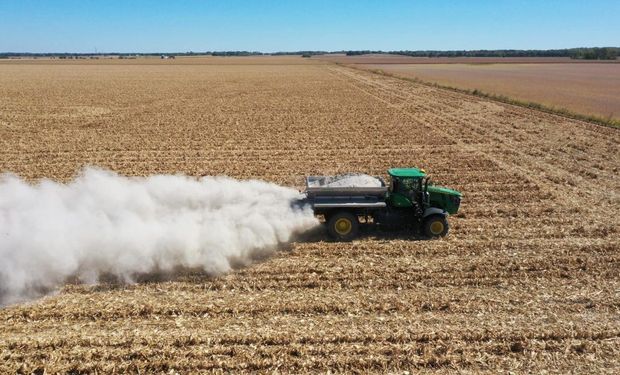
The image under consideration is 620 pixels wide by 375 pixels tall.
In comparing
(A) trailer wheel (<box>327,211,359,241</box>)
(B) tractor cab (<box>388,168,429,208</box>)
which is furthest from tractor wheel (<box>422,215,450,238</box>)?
(A) trailer wheel (<box>327,211,359,241</box>)

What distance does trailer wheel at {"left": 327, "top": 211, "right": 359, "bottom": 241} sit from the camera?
466 inches

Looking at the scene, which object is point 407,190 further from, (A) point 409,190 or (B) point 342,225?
(B) point 342,225

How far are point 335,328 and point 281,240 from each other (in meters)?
3.73

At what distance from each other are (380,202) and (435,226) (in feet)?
5.26

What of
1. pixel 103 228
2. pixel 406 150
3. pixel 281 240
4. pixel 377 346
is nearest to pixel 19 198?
pixel 103 228

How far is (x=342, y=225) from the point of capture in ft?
39.2

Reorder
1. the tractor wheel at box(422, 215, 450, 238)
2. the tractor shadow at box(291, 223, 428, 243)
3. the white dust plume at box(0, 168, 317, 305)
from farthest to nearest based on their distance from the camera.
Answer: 1. the tractor shadow at box(291, 223, 428, 243)
2. the tractor wheel at box(422, 215, 450, 238)
3. the white dust plume at box(0, 168, 317, 305)

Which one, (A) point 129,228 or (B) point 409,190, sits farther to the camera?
(B) point 409,190

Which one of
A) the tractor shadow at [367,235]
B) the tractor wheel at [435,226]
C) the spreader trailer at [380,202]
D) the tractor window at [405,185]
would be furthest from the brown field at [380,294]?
the tractor window at [405,185]

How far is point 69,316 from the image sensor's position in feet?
27.7

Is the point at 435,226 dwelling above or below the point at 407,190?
below

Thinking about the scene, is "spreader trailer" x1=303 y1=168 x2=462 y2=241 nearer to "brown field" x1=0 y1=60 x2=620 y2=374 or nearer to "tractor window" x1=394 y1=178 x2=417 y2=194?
"tractor window" x1=394 y1=178 x2=417 y2=194

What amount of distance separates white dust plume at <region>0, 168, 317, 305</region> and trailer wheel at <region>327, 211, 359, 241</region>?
478 millimetres

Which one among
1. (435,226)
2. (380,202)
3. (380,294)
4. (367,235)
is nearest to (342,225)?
(367,235)
